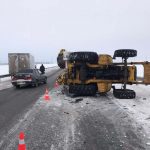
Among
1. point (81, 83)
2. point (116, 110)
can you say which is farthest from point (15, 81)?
point (116, 110)

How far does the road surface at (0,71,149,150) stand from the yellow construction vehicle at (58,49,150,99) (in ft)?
12.9

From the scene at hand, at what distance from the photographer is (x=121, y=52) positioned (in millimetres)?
17438

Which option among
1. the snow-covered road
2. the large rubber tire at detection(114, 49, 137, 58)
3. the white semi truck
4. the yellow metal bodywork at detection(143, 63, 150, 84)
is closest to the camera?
the snow-covered road

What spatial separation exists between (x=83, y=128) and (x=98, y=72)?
8.81 metres

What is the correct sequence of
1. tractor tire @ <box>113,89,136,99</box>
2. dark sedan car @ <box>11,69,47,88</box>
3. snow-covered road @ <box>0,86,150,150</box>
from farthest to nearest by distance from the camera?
dark sedan car @ <box>11,69,47,88</box> → tractor tire @ <box>113,89,136,99</box> → snow-covered road @ <box>0,86,150,150</box>

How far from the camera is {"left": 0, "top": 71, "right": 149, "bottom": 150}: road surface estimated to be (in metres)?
7.57

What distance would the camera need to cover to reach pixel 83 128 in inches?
368

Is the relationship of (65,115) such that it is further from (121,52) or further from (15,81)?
(15,81)

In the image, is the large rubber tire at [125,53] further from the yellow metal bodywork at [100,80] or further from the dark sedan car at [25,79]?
the dark sedan car at [25,79]

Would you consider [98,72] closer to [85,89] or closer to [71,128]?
[85,89]

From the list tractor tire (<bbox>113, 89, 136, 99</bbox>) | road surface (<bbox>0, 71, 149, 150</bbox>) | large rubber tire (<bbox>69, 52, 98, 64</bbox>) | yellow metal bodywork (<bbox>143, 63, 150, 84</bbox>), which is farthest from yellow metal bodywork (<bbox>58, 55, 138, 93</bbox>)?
road surface (<bbox>0, 71, 149, 150</bbox>)

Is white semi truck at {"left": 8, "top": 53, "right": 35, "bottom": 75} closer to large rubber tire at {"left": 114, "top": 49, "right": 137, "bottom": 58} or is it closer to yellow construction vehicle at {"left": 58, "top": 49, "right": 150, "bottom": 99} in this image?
yellow construction vehicle at {"left": 58, "top": 49, "right": 150, "bottom": 99}

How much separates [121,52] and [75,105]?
4.86 metres

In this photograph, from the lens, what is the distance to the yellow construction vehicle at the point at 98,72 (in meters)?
17.5
